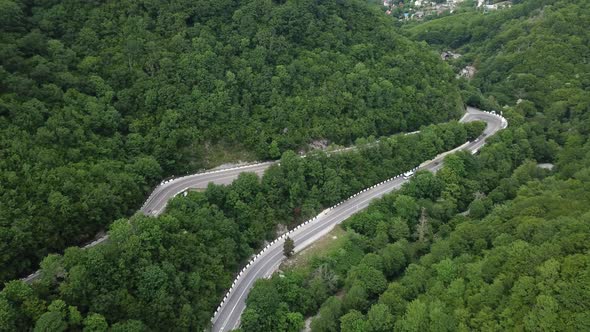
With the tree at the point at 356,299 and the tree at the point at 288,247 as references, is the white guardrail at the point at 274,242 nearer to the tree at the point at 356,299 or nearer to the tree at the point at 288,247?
the tree at the point at 288,247

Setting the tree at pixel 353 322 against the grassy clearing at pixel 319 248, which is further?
the grassy clearing at pixel 319 248

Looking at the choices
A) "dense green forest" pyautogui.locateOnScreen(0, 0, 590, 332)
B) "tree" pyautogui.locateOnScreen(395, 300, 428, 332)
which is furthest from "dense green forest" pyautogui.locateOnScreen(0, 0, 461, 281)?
"tree" pyautogui.locateOnScreen(395, 300, 428, 332)

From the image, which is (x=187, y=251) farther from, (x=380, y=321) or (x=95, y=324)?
(x=380, y=321)

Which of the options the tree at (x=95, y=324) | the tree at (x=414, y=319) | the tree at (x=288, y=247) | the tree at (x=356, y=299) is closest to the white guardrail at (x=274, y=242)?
the tree at (x=288, y=247)

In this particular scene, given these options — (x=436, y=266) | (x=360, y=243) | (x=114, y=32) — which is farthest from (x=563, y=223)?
(x=114, y=32)

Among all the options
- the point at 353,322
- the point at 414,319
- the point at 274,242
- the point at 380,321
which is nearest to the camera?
the point at 414,319

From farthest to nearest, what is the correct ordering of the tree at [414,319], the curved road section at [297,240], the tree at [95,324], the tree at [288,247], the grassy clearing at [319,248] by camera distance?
the grassy clearing at [319,248] < the tree at [288,247] < the curved road section at [297,240] < the tree at [414,319] < the tree at [95,324]

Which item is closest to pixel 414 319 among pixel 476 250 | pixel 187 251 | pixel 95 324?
pixel 476 250
